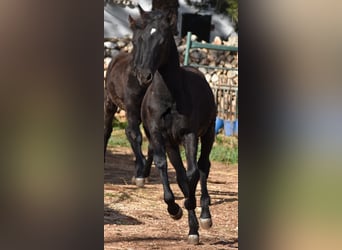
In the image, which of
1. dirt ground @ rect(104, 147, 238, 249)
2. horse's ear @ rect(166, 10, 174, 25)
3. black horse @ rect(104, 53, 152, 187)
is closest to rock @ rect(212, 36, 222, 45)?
dirt ground @ rect(104, 147, 238, 249)

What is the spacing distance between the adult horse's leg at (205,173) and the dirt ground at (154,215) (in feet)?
0.63

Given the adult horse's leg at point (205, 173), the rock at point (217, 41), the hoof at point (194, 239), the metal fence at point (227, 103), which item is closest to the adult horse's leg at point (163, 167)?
the hoof at point (194, 239)

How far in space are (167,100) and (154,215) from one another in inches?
86.5

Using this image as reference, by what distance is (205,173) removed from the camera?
4.86 m

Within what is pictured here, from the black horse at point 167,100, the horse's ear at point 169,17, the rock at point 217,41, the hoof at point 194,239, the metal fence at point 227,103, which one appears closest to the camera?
the black horse at point 167,100

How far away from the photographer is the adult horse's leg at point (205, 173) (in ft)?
15.5

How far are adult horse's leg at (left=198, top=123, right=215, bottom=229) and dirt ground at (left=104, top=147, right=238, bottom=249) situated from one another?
0.63 ft

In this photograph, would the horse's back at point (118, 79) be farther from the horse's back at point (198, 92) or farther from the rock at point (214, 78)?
the rock at point (214, 78)

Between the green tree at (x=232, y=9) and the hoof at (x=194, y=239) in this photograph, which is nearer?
the hoof at (x=194, y=239)

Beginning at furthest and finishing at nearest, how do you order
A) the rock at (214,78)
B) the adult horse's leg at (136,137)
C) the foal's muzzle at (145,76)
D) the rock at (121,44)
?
the rock at (121,44) → the rock at (214,78) → the adult horse's leg at (136,137) → the foal's muzzle at (145,76)

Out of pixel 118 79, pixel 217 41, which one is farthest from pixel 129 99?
pixel 217 41

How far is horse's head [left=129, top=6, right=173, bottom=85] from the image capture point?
12.4 feet
